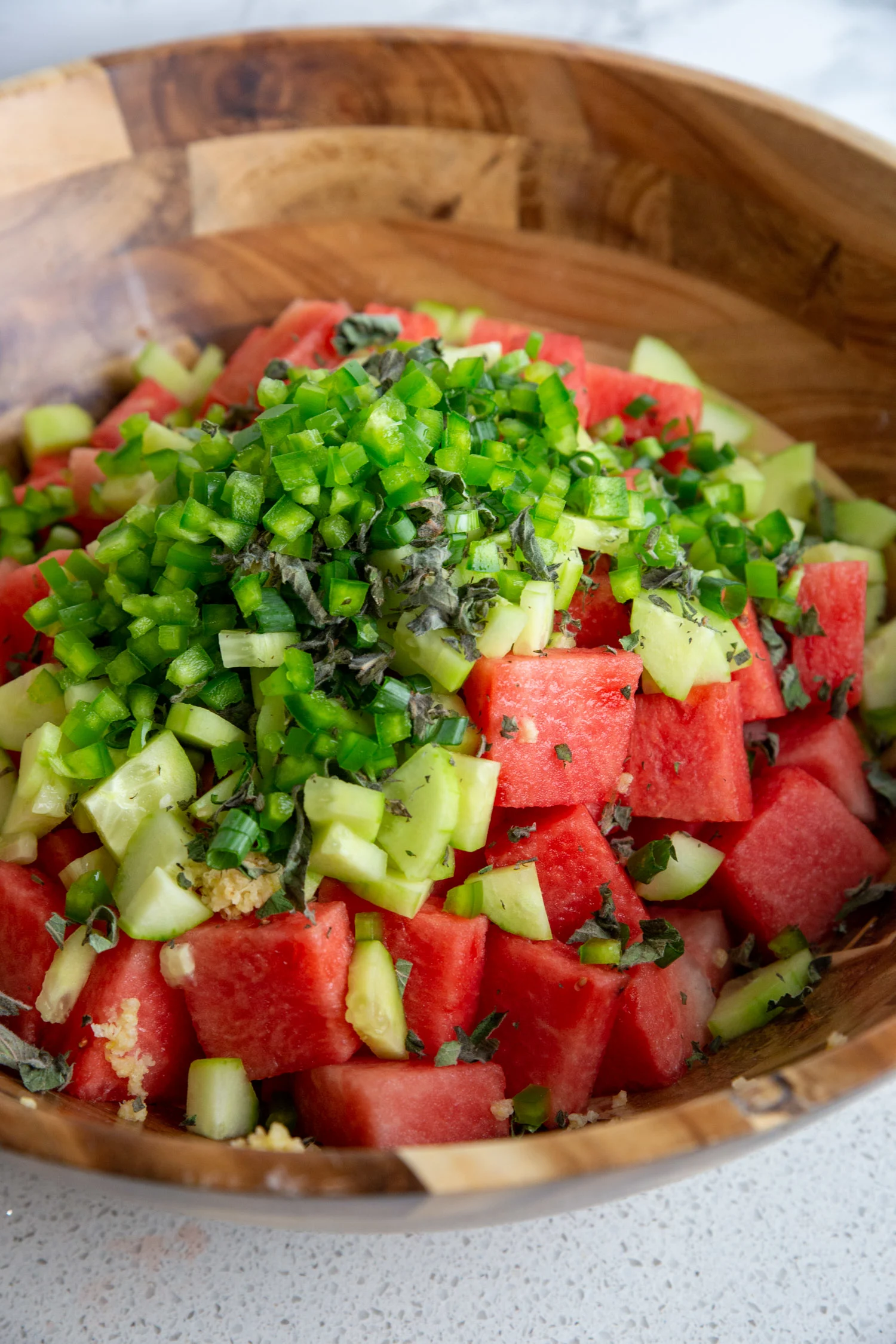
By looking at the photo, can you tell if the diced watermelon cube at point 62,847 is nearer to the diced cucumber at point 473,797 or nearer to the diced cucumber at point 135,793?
the diced cucumber at point 135,793

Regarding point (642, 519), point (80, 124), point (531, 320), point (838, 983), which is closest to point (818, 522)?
point (642, 519)

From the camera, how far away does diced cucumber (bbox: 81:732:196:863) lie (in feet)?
5.55

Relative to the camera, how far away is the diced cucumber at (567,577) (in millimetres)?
1866

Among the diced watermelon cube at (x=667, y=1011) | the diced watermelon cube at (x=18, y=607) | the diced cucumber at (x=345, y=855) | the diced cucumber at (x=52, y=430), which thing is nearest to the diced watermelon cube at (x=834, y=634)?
the diced watermelon cube at (x=667, y=1011)

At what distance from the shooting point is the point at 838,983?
1.76m

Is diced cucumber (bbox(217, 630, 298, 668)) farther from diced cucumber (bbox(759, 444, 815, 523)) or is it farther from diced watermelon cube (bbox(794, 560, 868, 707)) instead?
diced cucumber (bbox(759, 444, 815, 523))

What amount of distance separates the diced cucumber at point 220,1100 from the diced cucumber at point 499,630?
77 centimetres

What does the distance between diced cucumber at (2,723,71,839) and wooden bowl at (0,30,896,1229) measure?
3.79ft

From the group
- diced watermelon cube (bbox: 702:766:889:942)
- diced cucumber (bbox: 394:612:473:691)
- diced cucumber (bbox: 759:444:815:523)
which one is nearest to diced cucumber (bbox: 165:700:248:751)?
diced cucumber (bbox: 394:612:473:691)

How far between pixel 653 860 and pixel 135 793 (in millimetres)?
887

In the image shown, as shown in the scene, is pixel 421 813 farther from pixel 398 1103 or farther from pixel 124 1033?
pixel 124 1033

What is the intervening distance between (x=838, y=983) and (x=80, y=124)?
2.53m

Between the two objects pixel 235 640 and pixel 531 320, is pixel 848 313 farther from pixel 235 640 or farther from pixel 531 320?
pixel 235 640

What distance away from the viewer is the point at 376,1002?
1.61m
